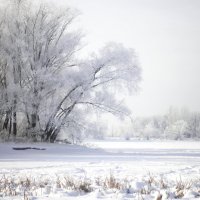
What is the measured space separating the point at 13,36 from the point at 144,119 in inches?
6103

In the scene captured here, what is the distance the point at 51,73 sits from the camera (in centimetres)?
3000

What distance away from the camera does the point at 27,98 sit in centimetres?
2933

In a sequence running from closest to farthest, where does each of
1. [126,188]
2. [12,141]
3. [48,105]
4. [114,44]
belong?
[126,188], [12,141], [48,105], [114,44]

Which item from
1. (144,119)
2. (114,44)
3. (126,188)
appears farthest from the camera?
(144,119)

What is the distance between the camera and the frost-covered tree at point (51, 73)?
2964cm

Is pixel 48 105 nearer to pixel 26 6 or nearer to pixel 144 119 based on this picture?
pixel 26 6

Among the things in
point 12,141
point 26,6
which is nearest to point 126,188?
point 12,141

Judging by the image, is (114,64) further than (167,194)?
Yes

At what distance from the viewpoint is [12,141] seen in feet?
91.9

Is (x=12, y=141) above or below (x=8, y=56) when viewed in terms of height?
below

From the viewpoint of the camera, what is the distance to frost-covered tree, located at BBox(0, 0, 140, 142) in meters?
29.6

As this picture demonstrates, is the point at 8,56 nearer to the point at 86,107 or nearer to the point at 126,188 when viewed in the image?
the point at 86,107

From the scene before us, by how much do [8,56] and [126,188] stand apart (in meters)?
24.3

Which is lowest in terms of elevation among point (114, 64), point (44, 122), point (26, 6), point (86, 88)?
point (44, 122)
